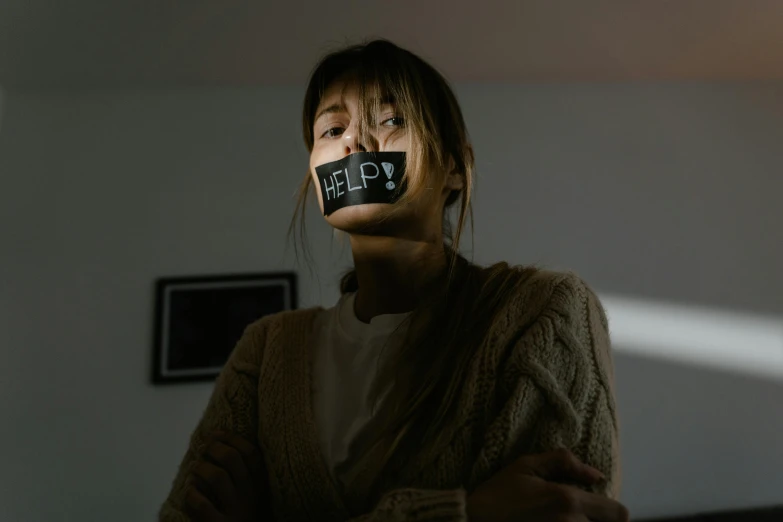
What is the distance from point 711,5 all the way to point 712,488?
4.62 feet

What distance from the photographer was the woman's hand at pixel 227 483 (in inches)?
23.5

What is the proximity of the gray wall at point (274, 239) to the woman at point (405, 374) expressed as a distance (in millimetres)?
813

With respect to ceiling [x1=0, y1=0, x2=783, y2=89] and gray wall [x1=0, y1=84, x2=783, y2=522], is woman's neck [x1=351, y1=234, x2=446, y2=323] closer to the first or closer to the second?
gray wall [x1=0, y1=84, x2=783, y2=522]

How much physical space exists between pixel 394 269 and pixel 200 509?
1.26ft

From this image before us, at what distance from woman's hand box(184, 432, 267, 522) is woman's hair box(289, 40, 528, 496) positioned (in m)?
0.17

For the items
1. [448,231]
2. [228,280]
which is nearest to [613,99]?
[448,231]

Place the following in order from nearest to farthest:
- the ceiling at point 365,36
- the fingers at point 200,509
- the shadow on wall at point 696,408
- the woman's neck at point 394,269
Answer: the fingers at point 200,509, the woman's neck at point 394,269, the ceiling at point 365,36, the shadow on wall at point 696,408

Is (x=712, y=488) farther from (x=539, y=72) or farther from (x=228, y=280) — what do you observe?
(x=228, y=280)

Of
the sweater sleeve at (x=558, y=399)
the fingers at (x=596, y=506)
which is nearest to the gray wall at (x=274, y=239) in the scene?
the sweater sleeve at (x=558, y=399)

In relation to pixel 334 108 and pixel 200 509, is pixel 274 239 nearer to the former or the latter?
pixel 334 108

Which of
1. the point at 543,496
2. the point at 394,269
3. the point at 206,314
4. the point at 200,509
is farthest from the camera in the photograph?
the point at 206,314

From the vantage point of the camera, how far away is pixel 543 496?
0.47 metres

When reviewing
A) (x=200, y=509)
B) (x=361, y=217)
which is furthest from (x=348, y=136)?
(x=200, y=509)

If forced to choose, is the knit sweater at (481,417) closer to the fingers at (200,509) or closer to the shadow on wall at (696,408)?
the fingers at (200,509)
